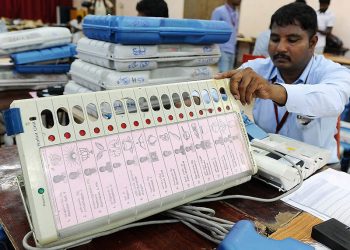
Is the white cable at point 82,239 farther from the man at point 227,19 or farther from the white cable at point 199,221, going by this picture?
the man at point 227,19

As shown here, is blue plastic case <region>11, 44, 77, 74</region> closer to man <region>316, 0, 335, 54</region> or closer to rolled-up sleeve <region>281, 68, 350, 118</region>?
rolled-up sleeve <region>281, 68, 350, 118</region>

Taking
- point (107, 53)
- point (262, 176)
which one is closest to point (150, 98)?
point (262, 176)

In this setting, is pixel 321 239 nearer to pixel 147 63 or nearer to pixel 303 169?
pixel 303 169

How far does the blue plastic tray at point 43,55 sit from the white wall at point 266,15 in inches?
149

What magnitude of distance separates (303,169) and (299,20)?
695 mm

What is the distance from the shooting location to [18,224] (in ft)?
2.01

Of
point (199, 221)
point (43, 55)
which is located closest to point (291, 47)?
point (199, 221)

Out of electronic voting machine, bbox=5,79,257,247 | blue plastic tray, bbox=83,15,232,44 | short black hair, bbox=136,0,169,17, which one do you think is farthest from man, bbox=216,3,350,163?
short black hair, bbox=136,0,169,17

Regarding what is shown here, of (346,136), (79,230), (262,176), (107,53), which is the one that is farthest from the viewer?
(346,136)

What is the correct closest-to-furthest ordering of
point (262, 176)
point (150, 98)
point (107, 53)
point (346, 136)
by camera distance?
point (150, 98) < point (262, 176) < point (107, 53) < point (346, 136)

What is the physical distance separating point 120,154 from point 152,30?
30.1 inches

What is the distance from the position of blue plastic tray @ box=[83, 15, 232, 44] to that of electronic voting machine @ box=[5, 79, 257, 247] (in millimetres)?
565

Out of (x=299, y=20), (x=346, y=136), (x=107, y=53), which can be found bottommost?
(x=346, y=136)

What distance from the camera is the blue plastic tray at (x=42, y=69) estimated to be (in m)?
1.77
